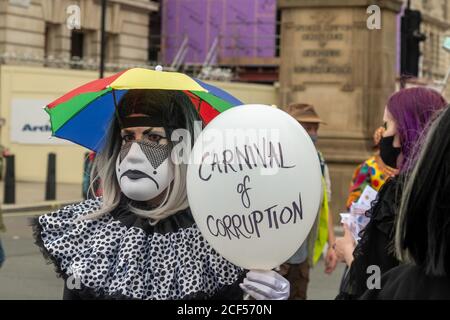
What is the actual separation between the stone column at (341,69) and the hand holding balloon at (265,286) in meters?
9.87

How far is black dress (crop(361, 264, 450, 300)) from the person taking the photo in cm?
207

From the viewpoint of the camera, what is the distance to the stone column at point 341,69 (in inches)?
518

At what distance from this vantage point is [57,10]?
3538 cm

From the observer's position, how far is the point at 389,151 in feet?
15.1

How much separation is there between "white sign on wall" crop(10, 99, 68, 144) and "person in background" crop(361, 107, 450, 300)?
23.8 metres

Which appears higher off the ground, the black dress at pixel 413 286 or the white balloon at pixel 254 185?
the white balloon at pixel 254 185

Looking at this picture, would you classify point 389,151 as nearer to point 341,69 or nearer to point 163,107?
point 163,107

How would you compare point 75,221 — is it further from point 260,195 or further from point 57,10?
point 57,10

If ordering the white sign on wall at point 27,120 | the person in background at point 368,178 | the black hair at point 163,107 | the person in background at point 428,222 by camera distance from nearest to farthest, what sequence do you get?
the person in background at point 428,222
the black hair at point 163,107
the person in background at point 368,178
the white sign on wall at point 27,120

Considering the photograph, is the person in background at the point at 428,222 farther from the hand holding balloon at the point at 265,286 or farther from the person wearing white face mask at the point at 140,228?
the person wearing white face mask at the point at 140,228

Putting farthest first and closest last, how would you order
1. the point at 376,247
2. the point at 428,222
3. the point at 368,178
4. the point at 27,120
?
the point at 27,120 < the point at 368,178 < the point at 376,247 < the point at 428,222

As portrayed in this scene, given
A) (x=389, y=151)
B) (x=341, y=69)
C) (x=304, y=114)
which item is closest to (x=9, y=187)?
(x=341, y=69)

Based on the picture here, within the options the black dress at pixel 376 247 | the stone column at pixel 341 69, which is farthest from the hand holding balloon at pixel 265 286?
the stone column at pixel 341 69

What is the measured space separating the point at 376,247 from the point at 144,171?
1050 millimetres
